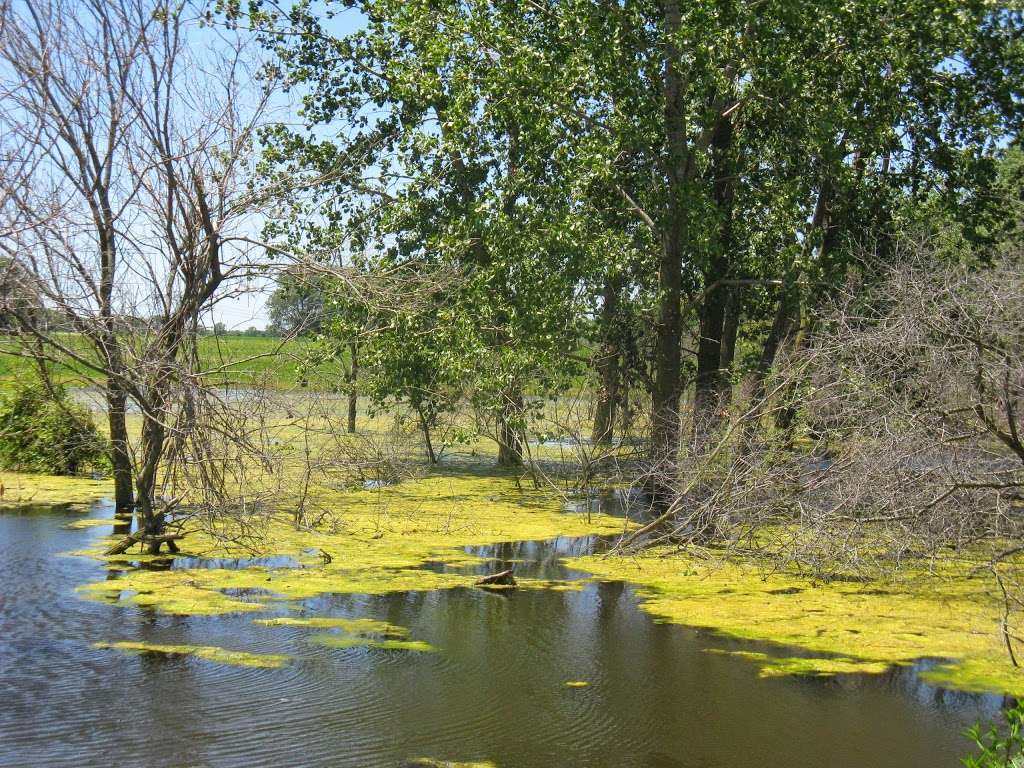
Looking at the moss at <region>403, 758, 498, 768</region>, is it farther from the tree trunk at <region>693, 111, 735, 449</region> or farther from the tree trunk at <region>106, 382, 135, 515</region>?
the tree trunk at <region>693, 111, 735, 449</region>

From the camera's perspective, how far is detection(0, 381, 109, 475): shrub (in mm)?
16156

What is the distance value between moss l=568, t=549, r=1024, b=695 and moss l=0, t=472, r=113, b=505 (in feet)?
23.1

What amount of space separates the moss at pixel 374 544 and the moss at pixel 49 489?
318 centimetres

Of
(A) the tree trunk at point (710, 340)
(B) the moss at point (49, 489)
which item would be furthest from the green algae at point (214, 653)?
(A) the tree trunk at point (710, 340)

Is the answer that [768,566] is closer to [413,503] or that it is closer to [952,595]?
[952,595]

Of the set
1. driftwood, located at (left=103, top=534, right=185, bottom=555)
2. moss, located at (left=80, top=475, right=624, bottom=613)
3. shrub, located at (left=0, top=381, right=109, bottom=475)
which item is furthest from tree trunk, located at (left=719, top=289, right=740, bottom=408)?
shrub, located at (left=0, top=381, right=109, bottom=475)

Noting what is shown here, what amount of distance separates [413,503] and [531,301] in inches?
129

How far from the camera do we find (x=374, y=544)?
41.4 feet

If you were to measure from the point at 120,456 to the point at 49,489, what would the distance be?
253 cm

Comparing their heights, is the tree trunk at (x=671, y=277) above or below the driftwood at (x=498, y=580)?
above

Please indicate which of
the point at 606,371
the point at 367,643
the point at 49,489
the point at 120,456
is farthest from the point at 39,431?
the point at 367,643

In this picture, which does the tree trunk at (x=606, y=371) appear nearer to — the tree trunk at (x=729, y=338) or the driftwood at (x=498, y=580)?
the tree trunk at (x=729, y=338)

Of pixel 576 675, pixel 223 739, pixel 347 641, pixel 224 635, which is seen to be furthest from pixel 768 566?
pixel 223 739

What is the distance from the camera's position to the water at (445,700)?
6.62m
